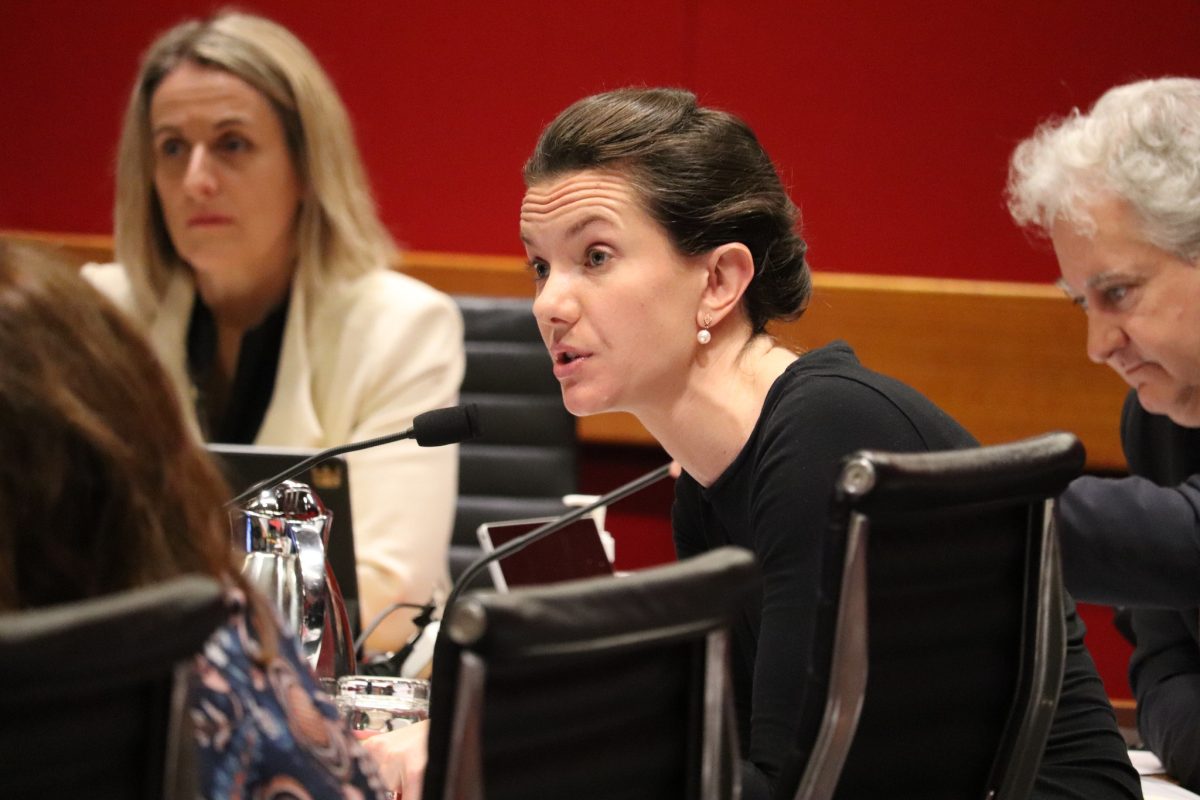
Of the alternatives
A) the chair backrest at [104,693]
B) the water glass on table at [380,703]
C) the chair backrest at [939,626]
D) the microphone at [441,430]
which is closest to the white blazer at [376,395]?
the microphone at [441,430]

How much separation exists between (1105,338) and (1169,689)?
472 mm

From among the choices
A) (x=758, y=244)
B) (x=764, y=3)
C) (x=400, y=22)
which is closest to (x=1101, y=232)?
(x=758, y=244)

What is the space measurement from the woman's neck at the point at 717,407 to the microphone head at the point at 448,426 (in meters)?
0.21

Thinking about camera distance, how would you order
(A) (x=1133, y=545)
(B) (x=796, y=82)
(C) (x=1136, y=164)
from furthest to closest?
(B) (x=796, y=82) < (C) (x=1136, y=164) < (A) (x=1133, y=545)

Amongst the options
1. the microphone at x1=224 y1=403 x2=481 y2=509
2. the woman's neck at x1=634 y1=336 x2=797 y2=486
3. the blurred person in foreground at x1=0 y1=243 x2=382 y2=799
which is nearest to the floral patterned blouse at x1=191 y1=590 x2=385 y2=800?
the blurred person in foreground at x1=0 y1=243 x2=382 y2=799

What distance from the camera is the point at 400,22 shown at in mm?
3736

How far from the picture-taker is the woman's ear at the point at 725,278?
161cm

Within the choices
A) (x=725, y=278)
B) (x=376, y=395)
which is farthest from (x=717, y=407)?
(x=376, y=395)

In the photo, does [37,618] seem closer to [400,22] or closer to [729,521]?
[729,521]

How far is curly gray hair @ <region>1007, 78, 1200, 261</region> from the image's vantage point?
183cm

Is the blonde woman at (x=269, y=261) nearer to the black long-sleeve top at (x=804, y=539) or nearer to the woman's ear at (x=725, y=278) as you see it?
the woman's ear at (x=725, y=278)

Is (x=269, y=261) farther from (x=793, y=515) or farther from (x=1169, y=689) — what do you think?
(x=1169, y=689)

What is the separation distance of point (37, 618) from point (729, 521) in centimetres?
100

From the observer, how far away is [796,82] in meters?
3.55
